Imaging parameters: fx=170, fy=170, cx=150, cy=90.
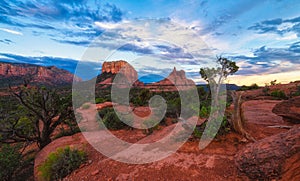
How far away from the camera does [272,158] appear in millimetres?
3395

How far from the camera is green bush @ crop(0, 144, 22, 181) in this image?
22.0 ft

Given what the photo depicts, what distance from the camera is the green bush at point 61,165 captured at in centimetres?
540

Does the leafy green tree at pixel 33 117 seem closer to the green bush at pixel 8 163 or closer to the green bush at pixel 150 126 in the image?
the green bush at pixel 8 163

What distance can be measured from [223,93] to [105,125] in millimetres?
7257

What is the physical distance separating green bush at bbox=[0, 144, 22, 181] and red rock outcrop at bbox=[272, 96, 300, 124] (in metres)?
11.0

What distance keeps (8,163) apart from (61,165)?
327 cm

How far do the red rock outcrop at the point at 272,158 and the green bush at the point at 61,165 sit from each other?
4.86m

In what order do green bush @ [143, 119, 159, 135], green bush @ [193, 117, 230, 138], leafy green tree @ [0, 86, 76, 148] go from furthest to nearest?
green bush @ [143, 119, 159, 135] → leafy green tree @ [0, 86, 76, 148] → green bush @ [193, 117, 230, 138]

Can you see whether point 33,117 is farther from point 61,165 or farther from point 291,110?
point 291,110

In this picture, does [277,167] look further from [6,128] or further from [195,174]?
[6,128]

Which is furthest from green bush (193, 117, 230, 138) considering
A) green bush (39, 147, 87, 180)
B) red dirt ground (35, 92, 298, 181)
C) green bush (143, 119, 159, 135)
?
green bush (39, 147, 87, 180)

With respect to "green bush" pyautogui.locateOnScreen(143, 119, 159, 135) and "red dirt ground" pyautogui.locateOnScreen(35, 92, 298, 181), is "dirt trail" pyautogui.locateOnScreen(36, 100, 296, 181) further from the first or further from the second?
"green bush" pyautogui.locateOnScreen(143, 119, 159, 135)

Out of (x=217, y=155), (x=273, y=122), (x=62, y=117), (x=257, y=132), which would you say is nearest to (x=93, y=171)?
(x=217, y=155)

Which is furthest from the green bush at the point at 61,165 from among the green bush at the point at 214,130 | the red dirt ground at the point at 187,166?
the green bush at the point at 214,130
